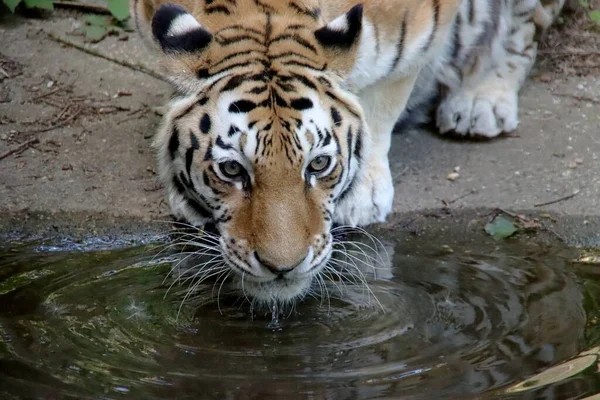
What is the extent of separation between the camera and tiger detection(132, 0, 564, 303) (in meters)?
3.14

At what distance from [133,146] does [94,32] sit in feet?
3.84

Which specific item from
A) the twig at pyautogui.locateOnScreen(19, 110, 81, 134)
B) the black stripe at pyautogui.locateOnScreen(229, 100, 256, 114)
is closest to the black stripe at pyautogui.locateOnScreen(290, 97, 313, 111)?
the black stripe at pyautogui.locateOnScreen(229, 100, 256, 114)

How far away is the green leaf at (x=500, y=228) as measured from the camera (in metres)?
3.98

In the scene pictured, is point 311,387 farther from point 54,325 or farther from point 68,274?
point 68,274

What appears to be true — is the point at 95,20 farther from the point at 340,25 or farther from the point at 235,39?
the point at 340,25

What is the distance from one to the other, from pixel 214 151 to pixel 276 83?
0.28 m

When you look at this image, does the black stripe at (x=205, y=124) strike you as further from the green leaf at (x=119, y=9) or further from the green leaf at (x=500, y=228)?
the green leaf at (x=119, y=9)

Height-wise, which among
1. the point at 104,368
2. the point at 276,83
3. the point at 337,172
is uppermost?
the point at 276,83

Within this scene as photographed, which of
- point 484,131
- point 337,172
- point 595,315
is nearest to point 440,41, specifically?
point 484,131

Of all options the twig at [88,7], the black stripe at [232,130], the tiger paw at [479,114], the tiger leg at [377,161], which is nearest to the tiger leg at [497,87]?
the tiger paw at [479,114]

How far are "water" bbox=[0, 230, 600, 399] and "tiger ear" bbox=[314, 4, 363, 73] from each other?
75 centimetres

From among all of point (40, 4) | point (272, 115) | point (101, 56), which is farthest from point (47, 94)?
point (272, 115)

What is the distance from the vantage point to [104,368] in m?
2.94

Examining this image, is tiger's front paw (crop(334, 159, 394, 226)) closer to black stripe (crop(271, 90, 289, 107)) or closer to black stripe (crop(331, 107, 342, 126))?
black stripe (crop(331, 107, 342, 126))
